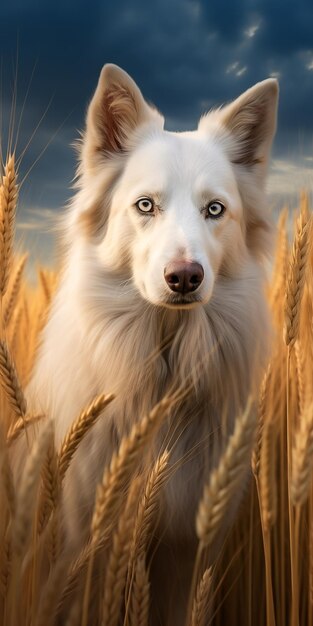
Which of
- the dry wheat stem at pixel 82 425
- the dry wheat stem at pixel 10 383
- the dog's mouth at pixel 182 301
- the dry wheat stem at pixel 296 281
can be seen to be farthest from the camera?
the dog's mouth at pixel 182 301

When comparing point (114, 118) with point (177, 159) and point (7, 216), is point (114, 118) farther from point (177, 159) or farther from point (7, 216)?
point (7, 216)

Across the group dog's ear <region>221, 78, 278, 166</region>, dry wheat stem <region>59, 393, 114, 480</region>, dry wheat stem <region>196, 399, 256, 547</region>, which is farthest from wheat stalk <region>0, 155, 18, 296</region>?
dog's ear <region>221, 78, 278, 166</region>

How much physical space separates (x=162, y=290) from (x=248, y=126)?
1.32 metres

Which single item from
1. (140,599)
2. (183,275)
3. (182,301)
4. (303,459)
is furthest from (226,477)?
(182,301)

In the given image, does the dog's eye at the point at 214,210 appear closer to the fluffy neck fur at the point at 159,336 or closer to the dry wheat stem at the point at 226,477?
the fluffy neck fur at the point at 159,336

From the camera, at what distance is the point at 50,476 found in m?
1.54

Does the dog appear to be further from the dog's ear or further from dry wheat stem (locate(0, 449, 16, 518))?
dry wheat stem (locate(0, 449, 16, 518))

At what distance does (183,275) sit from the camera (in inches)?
96.7

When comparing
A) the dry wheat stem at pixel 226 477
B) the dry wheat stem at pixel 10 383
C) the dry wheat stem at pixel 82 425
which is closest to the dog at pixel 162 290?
the dry wheat stem at pixel 10 383

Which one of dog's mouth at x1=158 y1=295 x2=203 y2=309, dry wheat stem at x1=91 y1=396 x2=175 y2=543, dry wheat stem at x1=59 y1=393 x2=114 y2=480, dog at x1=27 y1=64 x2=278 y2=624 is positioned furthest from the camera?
dog at x1=27 y1=64 x2=278 y2=624

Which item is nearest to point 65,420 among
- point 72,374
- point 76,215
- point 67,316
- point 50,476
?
point 72,374

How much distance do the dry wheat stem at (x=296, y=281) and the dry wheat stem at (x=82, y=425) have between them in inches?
25.0

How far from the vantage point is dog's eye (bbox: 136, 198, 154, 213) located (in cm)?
293

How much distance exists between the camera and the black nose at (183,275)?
8.05 ft
